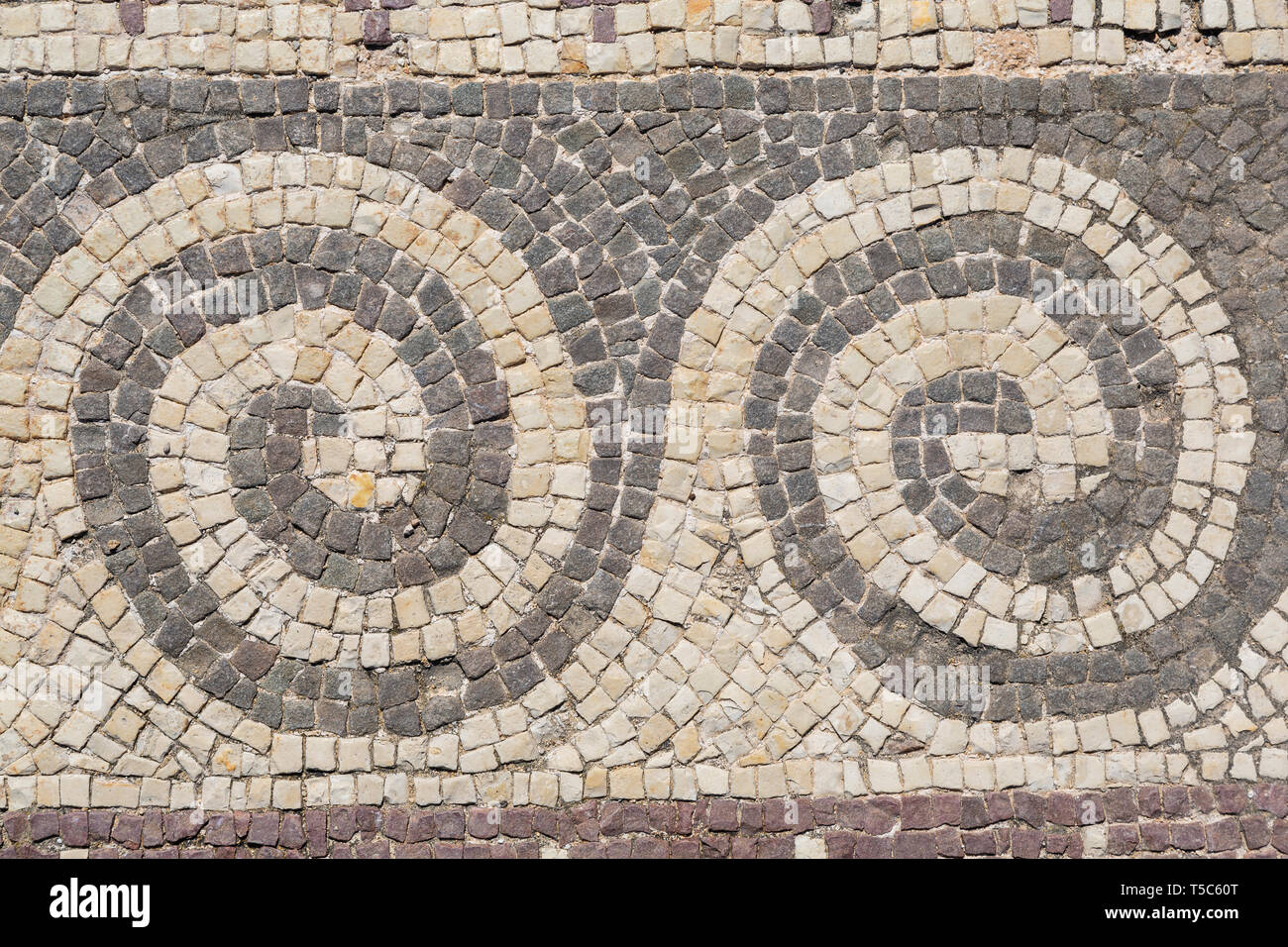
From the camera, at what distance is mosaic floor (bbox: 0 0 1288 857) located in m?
6.61

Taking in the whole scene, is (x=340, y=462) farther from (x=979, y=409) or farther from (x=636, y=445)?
(x=979, y=409)

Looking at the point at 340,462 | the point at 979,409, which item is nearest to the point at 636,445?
the point at 340,462

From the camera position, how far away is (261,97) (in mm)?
6773

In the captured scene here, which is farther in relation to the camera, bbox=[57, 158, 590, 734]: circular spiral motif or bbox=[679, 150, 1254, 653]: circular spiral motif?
bbox=[679, 150, 1254, 653]: circular spiral motif

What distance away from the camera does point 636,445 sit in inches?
266

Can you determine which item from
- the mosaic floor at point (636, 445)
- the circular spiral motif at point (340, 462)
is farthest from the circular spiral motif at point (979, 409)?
the circular spiral motif at point (340, 462)

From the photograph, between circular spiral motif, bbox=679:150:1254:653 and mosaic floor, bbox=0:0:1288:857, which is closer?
mosaic floor, bbox=0:0:1288:857

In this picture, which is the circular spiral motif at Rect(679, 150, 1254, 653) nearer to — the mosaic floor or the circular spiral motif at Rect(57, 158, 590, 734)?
the mosaic floor

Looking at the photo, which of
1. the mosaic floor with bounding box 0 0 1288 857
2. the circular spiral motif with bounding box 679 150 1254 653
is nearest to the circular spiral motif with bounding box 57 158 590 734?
the mosaic floor with bounding box 0 0 1288 857

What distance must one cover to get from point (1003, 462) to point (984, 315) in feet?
2.96

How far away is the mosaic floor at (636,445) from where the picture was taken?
6.61 meters

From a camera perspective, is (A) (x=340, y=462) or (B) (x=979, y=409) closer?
(A) (x=340, y=462)
